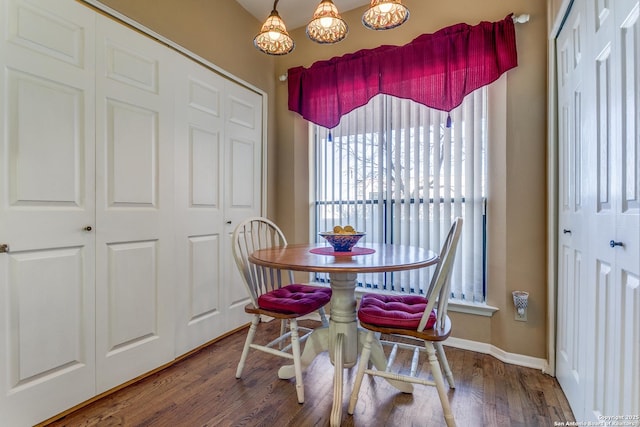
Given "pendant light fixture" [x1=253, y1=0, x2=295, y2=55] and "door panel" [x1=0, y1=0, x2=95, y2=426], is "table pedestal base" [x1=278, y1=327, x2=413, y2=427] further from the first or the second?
"pendant light fixture" [x1=253, y1=0, x2=295, y2=55]

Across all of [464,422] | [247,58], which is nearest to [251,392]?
[464,422]

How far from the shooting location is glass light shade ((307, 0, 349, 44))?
160cm

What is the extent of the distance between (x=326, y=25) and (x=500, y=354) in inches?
92.1

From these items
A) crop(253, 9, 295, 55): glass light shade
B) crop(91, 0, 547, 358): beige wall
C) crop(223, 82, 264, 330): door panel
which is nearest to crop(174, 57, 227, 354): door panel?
crop(223, 82, 264, 330): door panel

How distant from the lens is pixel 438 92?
87.8 inches

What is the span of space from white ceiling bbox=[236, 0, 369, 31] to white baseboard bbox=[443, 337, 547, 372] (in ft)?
9.18

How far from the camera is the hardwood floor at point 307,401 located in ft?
4.71

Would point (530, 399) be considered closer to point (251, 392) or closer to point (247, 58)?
point (251, 392)

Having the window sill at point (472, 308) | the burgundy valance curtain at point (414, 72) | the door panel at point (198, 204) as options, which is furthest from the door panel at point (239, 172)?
the window sill at point (472, 308)

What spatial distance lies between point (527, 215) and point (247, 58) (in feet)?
8.20

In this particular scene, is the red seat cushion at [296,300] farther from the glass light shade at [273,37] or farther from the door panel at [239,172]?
the glass light shade at [273,37]

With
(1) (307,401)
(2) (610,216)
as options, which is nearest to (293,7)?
(2) (610,216)

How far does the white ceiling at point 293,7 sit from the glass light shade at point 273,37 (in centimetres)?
100

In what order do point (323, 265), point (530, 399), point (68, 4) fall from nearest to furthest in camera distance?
point (323, 265)
point (68, 4)
point (530, 399)
